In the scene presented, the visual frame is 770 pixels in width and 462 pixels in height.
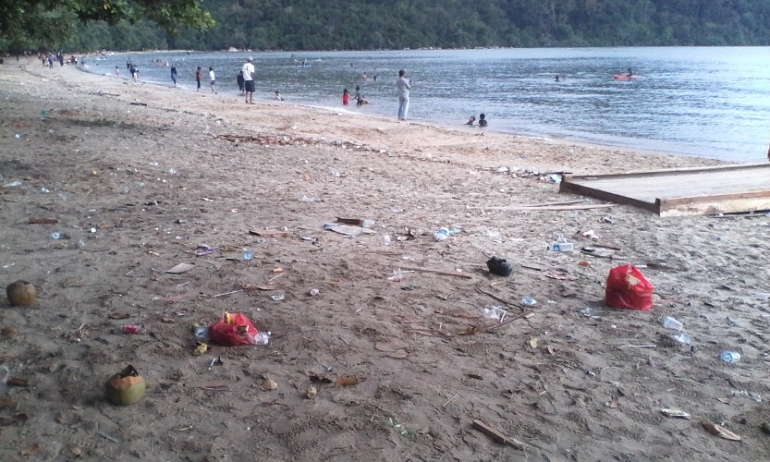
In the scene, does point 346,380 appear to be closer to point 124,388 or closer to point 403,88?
point 124,388

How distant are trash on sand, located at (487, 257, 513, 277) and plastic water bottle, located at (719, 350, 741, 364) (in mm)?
1887

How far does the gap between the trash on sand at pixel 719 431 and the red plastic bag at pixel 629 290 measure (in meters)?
1.59

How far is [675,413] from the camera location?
3641mm

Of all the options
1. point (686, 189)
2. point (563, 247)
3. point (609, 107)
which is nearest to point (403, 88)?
point (686, 189)

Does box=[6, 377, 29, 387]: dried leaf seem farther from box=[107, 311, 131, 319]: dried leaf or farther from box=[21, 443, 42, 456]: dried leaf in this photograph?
box=[107, 311, 131, 319]: dried leaf

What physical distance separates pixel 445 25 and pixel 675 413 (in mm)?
157377

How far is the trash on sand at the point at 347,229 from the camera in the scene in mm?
6953

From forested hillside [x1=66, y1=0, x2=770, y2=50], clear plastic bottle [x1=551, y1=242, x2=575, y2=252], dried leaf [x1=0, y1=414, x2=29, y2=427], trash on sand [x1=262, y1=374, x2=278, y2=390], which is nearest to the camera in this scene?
dried leaf [x1=0, y1=414, x2=29, y2=427]

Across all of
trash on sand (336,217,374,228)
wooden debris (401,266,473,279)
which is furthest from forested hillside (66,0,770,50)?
wooden debris (401,266,473,279)

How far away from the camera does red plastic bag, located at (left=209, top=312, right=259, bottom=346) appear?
4.20m

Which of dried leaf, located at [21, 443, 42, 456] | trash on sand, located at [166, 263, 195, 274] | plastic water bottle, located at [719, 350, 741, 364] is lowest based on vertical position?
trash on sand, located at [166, 263, 195, 274]

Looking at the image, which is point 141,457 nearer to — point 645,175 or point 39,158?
point 39,158

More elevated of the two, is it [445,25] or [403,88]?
[445,25]

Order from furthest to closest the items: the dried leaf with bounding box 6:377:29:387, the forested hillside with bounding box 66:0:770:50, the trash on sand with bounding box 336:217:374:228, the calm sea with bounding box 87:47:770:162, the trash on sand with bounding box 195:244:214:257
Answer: the forested hillside with bounding box 66:0:770:50, the calm sea with bounding box 87:47:770:162, the trash on sand with bounding box 336:217:374:228, the trash on sand with bounding box 195:244:214:257, the dried leaf with bounding box 6:377:29:387
